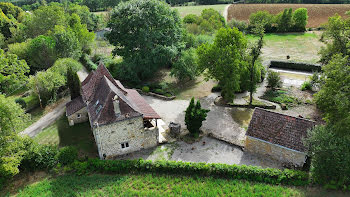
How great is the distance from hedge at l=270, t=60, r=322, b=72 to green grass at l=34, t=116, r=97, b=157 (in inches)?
1603

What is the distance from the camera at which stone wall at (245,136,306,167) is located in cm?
2702

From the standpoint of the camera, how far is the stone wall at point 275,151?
88.6 feet

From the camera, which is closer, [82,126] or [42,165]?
[42,165]

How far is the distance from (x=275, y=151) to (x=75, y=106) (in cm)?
2654

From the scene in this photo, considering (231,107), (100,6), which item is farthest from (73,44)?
(100,6)

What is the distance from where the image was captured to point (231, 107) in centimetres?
3947

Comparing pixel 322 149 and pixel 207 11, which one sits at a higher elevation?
pixel 207 11

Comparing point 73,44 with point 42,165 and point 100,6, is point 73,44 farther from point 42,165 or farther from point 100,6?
point 100,6

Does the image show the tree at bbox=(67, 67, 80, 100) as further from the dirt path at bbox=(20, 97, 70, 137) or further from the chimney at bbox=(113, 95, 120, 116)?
the chimney at bbox=(113, 95, 120, 116)

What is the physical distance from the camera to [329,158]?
2314 cm

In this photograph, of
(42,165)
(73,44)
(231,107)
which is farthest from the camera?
(73,44)

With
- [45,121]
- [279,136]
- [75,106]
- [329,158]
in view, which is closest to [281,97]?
[279,136]

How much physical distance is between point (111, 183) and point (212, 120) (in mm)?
16410

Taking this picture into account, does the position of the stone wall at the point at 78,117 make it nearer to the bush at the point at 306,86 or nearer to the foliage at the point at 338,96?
the foliage at the point at 338,96
